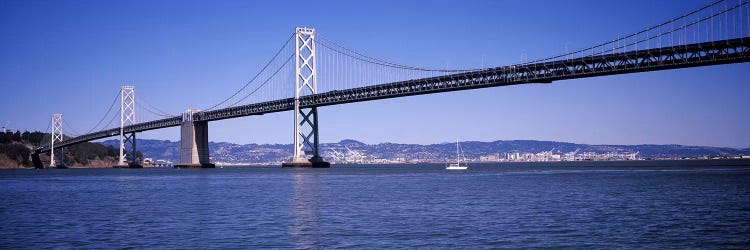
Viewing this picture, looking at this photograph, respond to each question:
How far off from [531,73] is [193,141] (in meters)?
47.8

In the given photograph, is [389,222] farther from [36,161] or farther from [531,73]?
[36,161]

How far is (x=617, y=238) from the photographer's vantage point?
1623cm

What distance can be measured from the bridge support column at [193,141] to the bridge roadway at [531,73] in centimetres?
229

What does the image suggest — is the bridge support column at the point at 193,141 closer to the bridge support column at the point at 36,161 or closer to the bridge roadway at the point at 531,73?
the bridge roadway at the point at 531,73

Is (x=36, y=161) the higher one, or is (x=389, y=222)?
(x=36, y=161)

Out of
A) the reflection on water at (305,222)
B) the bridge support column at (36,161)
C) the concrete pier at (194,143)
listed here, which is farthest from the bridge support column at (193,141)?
the reflection on water at (305,222)

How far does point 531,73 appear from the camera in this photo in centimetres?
6238

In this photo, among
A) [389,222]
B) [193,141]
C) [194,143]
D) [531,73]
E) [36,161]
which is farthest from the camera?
[36,161]

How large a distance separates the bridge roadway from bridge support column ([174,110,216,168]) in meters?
2.29

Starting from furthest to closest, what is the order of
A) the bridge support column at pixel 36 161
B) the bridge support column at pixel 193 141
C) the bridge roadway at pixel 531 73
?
the bridge support column at pixel 36 161, the bridge support column at pixel 193 141, the bridge roadway at pixel 531 73

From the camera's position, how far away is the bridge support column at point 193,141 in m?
97.2

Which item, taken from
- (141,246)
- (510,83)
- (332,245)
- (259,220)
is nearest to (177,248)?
(141,246)

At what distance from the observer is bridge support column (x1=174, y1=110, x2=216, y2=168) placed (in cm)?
9719

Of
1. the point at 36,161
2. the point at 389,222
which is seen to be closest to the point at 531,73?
the point at 389,222
